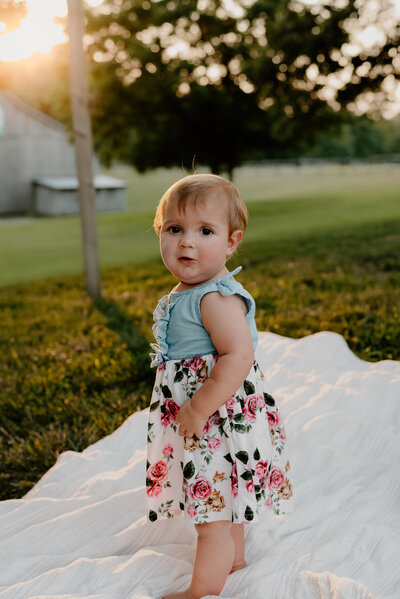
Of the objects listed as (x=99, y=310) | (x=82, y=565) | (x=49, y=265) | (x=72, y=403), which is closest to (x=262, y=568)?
(x=82, y=565)

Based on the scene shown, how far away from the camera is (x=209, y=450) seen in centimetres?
166

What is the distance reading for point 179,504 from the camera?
177 centimetres

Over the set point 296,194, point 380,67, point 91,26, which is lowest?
point 296,194

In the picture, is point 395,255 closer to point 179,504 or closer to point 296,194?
point 179,504

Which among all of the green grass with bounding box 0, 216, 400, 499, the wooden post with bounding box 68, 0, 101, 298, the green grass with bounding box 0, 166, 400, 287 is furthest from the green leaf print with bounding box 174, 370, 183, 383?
the wooden post with bounding box 68, 0, 101, 298

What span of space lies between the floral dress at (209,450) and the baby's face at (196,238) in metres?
0.06

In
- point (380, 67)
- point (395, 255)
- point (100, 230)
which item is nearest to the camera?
point (395, 255)

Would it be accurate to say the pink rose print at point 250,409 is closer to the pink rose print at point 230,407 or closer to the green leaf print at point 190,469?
the pink rose print at point 230,407

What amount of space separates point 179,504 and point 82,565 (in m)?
0.40

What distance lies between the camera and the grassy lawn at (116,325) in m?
3.02

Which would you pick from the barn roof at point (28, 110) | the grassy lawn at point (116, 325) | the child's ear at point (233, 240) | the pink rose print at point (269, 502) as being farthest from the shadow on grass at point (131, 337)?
the barn roof at point (28, 110)

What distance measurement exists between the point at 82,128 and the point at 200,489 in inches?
163

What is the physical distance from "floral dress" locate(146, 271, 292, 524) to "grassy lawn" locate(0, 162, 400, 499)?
3.55 feet

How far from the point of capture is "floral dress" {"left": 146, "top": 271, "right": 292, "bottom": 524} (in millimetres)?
1656
